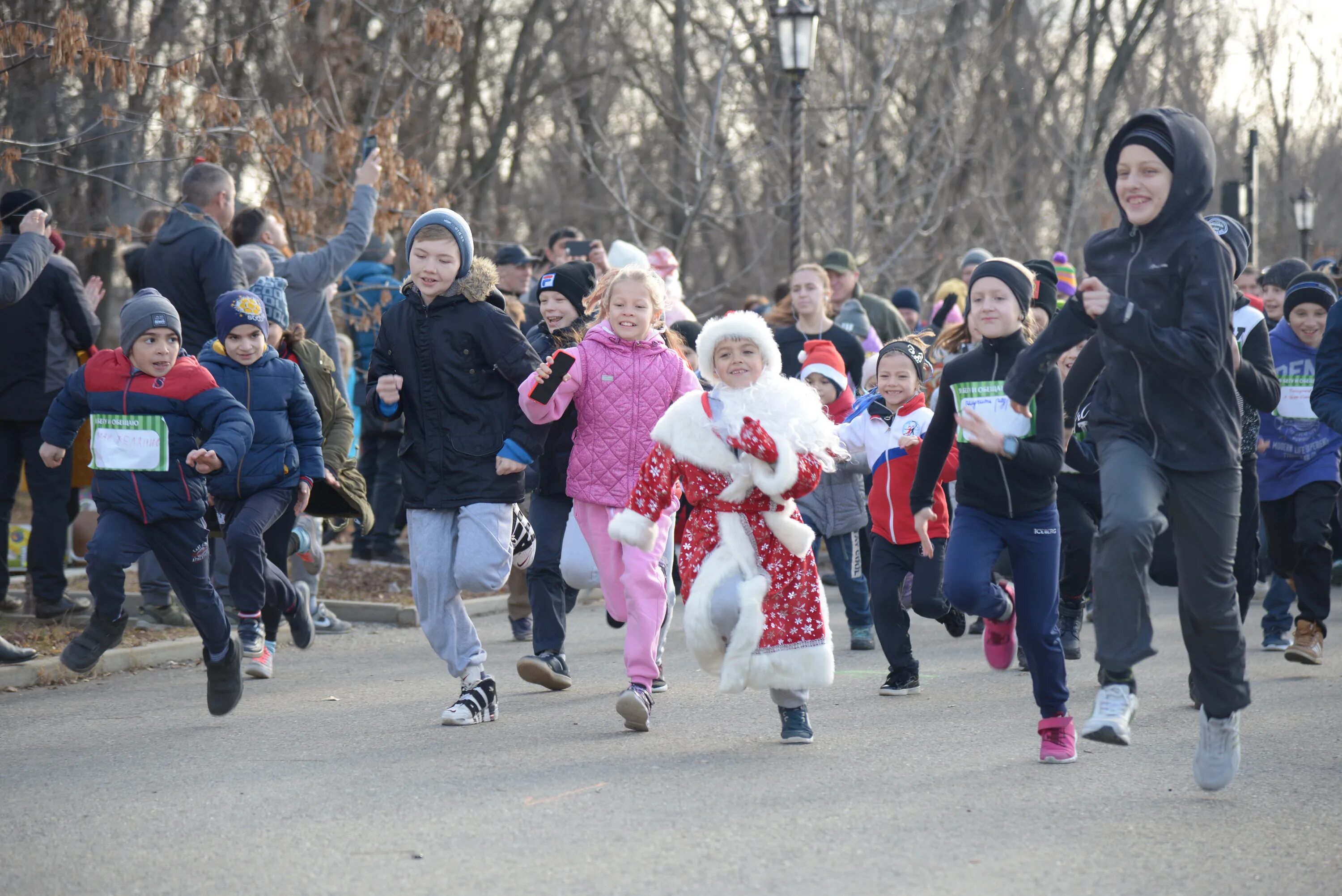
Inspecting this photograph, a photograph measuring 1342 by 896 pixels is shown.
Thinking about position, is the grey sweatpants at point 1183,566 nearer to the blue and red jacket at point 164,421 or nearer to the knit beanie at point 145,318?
the blue and red jacket at point 164,421

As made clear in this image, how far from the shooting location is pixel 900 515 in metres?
8.18

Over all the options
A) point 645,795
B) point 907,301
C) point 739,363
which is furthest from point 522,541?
point 907,301

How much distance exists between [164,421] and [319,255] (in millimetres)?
3207

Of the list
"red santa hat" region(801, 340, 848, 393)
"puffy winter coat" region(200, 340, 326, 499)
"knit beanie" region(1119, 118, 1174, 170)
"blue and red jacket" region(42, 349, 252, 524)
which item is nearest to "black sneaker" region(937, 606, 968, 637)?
"red santa hat" region(801, 340, 848, 393)

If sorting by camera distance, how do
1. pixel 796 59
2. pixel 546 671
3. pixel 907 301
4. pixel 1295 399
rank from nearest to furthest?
1. pixel 546 671
2. pixel 1295 399
3. pixel 796 59
4. pixel 907 301

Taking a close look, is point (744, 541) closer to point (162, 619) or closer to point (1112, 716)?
point (1112, 716)

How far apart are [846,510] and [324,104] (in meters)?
6.96

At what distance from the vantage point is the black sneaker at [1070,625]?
29.2ft

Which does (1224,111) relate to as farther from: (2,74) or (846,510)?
(2,74)

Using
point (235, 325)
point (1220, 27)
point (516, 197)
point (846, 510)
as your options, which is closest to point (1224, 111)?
point (1220, 27)

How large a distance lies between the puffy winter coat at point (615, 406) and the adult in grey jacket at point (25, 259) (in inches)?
128

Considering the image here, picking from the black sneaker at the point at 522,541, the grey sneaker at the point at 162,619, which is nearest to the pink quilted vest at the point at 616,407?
the black sneaker at the point at 522,541

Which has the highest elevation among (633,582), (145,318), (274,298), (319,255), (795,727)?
(319,255)

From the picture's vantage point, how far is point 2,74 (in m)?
8.48
